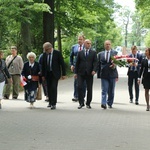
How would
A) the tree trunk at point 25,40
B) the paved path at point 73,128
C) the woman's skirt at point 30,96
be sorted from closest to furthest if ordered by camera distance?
1. the paved path at point 73,128
2. the woman's skirt at point 30,96
3. the tree trunk at point 25,40

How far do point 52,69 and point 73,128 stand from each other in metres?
3.67

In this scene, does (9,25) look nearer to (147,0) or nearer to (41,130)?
(41,130)

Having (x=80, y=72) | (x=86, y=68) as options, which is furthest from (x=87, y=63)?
(x=80, y=72)

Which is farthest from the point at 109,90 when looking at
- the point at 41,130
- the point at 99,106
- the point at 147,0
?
the point at 147,0

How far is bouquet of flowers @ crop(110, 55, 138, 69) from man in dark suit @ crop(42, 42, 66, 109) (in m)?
1.45

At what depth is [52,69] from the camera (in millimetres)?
12555

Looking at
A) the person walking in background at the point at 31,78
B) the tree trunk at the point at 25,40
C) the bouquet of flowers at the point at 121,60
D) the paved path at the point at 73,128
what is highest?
the tree trunk at the point at 25,40

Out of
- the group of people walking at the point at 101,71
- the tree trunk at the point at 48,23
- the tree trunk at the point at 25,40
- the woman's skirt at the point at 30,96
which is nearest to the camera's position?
the group of people walking at the point at 101,71

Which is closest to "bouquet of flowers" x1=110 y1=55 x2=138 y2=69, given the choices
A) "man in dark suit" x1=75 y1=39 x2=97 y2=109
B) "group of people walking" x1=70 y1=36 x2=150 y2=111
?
"group of people walking" x1=70 y1=36 x2=150 y2=111

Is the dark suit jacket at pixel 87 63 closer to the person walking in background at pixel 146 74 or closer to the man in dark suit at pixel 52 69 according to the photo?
the man in dark suit at pixel 52 69

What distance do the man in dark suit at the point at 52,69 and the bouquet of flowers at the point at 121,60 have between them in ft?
4.76

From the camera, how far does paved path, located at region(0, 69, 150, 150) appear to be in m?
7.47

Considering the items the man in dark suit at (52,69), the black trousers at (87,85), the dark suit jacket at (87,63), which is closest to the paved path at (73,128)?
the black trousers at (87,85)

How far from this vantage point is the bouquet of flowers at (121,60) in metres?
12.9
